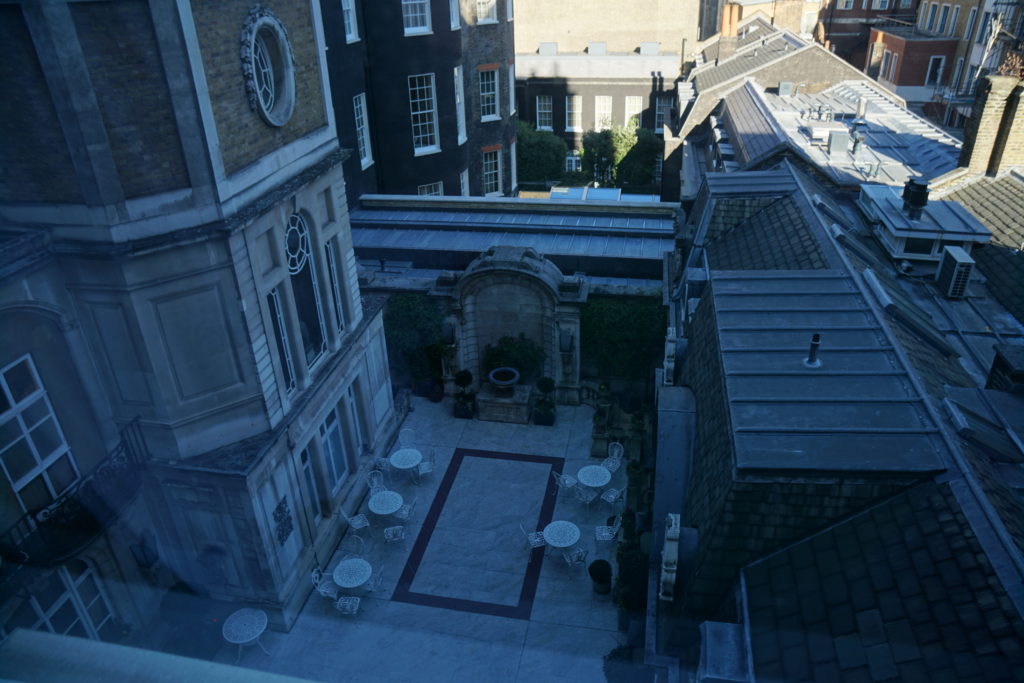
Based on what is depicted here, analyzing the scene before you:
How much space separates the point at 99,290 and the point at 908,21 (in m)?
69.9

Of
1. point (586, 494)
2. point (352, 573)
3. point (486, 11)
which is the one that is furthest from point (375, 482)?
point (486, 11)

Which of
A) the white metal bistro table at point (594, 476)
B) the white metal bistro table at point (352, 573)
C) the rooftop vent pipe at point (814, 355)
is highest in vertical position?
the rooftop vent pipe at point (814, 355)

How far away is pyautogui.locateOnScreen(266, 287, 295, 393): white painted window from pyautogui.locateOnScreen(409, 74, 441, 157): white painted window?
16165 mm

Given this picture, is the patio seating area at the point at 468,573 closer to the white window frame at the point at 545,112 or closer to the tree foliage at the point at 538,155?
the tree foliage at the point at 538,155

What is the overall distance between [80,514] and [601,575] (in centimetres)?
956

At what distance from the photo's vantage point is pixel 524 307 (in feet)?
67.0

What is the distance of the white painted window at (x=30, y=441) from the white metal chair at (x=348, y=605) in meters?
5.64

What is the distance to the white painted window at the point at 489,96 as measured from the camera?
3134 cm

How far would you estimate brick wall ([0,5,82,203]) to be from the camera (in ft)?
30.7

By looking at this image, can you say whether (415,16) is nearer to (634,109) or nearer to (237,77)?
(237,77)

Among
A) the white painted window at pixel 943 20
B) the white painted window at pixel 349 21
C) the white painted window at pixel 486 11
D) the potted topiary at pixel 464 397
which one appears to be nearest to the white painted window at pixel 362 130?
the white painted window at pixel 349 21

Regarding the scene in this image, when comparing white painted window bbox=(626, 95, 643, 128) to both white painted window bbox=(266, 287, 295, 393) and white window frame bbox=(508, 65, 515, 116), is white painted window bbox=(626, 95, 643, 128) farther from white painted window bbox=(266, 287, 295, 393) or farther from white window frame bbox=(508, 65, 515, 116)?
white painted window bbox=(266, 287, 295, 393)

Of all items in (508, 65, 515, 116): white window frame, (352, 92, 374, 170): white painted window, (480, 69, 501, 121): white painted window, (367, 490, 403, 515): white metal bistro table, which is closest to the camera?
(367, 490, 403, 515): white metal bistro table

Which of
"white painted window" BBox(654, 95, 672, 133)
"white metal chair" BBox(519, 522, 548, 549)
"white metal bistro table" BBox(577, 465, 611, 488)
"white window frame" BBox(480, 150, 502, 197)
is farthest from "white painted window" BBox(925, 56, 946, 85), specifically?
"white metal chair" BBox(519, 522, 548, 549)
